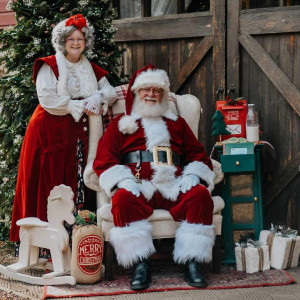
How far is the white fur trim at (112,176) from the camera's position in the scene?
4379 millimetres

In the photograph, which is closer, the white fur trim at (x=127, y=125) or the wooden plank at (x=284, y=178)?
the white fur trim at (x=127, y=125)

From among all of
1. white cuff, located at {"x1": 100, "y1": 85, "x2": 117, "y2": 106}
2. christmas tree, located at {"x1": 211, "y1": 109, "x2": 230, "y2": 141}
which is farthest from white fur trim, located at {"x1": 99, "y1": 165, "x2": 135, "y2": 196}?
christmas tree, located at {"x1": 211, "y1": 109, "x2": 230, "y2": 141}

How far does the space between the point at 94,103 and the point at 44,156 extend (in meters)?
0.57

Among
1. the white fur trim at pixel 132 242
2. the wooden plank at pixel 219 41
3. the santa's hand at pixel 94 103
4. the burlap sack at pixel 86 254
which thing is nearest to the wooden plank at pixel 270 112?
the wooden plank at pixel 219 41

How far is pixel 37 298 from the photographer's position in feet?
13.4

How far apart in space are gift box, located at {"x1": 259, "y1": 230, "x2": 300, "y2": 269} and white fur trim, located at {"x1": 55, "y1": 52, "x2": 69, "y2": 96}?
1.94 m

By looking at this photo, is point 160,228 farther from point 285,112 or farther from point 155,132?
point 285,112

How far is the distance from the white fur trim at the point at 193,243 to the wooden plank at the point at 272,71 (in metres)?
1.53

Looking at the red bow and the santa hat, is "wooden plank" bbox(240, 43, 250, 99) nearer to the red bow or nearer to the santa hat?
the santa hat

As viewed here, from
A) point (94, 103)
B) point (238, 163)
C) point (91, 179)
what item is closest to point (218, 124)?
point (238, 163)

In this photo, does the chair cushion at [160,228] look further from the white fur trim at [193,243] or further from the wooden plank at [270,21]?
the wooden plank at [270,21]

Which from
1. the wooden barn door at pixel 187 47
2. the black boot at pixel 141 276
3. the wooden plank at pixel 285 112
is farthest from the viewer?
the wooden barn door at pixel 187 47

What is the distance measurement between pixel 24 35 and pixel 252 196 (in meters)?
2.27

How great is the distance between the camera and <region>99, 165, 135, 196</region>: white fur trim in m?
4.38
